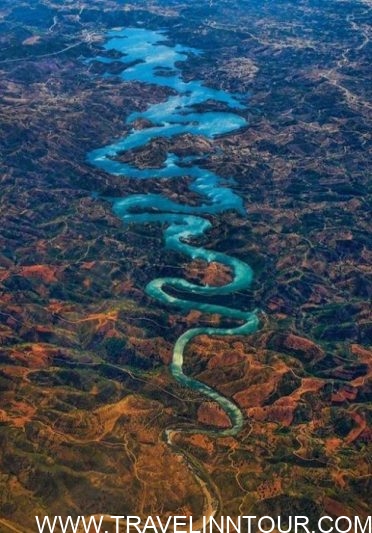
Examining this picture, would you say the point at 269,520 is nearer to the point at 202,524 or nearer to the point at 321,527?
the point at 321,527

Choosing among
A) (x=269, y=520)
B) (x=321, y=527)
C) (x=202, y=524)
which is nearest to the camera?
(x=202, y=524)

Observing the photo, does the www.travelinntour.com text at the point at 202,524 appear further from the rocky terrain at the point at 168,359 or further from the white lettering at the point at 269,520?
the rocky terrain at the point at 168,359

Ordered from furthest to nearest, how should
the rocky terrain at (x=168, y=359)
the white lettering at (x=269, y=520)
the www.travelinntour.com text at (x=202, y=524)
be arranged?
1. the rocky terrain at (x=168, y=359)
2. the white lettering at (x=269, y=520)
3. the www.travelinntour.com text at (x=202, y=524)

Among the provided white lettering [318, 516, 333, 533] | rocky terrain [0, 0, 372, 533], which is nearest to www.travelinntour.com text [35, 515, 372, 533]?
white lettering [318, 516, 333, 533]

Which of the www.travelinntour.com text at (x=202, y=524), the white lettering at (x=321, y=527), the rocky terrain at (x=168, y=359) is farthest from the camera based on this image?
the rocky terrain at (x=168, y=359)

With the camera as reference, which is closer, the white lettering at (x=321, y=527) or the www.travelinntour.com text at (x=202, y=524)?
the www.travelinntour.com text at (x=202, y=524)

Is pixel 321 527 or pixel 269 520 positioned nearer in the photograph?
pixel 321 527

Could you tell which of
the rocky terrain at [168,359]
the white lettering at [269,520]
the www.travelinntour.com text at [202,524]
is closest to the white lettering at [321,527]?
the www.travelinntour.com text at [202,524]

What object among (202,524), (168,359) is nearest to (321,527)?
(202,524)

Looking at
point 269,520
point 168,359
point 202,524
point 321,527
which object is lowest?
point 321,527
